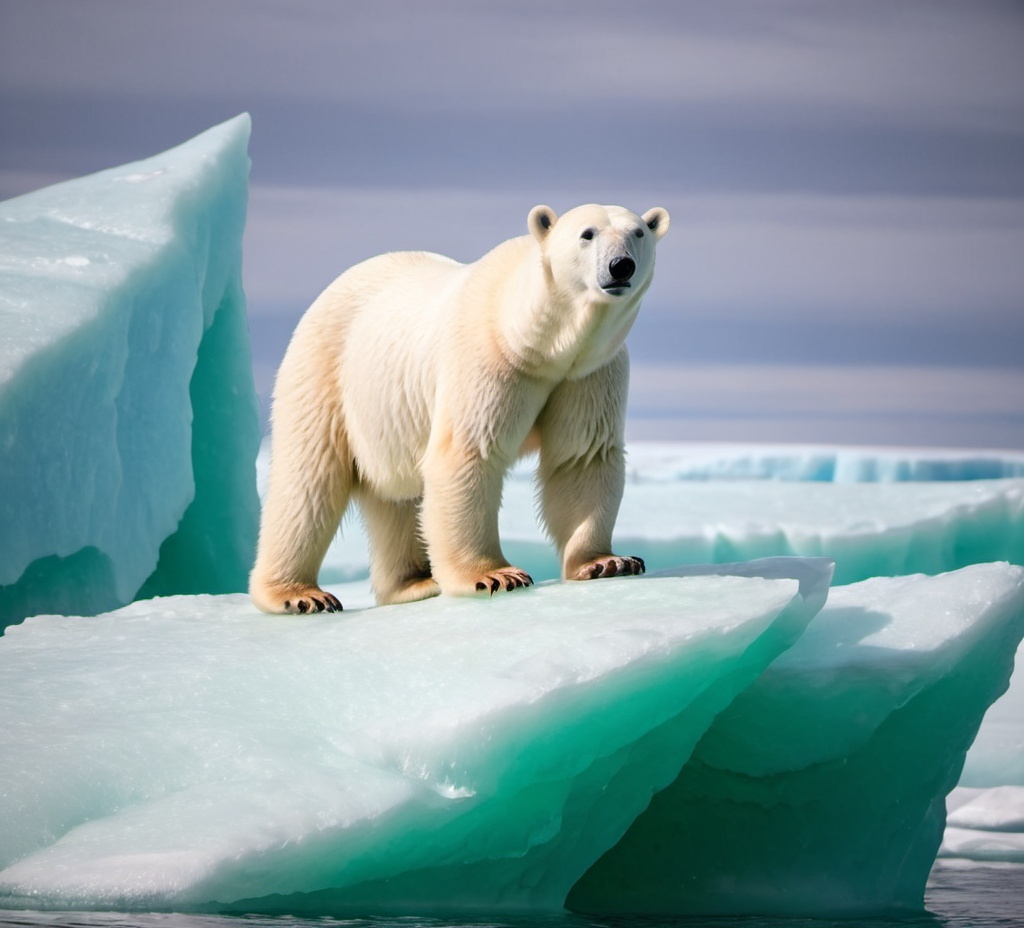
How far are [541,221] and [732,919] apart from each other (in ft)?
5.51

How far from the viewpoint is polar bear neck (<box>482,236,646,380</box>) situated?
356cm

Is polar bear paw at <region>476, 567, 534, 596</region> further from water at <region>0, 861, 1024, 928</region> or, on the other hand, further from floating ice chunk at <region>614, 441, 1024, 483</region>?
floating ice chunk at <region>614, 441, 1024, 483</region>

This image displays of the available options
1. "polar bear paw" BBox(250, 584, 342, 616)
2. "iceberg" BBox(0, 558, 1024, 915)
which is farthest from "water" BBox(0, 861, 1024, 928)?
"polar bear paw" BBox(250, 584, 342, 616)

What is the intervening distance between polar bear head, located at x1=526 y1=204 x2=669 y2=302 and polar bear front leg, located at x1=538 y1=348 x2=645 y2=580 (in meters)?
0.30

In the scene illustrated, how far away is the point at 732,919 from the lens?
3424 millimetres

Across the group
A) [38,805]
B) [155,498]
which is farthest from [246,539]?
[38,805]

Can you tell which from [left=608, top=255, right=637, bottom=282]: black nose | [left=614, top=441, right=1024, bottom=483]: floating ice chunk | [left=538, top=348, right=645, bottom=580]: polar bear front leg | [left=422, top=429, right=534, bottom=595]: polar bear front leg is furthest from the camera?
[left=614, top=441, right=1024, bottom=483]: floating ice chunk

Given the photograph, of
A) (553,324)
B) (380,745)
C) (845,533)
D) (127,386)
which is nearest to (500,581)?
(553,324)

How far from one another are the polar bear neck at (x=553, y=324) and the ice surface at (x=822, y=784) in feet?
2.92

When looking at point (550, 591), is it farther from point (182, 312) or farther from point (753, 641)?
point (182, 312)

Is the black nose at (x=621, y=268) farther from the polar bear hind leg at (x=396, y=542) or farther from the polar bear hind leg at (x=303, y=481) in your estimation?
the polar bear hind leg at (x=396, y=542)

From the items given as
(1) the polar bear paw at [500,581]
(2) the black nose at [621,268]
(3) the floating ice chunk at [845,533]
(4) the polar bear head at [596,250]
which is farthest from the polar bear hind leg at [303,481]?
(3) the floating ice chunk at [845,533]

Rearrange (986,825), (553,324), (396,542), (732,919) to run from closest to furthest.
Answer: (732,919)
(553,324)
(396,542)
(986,825)

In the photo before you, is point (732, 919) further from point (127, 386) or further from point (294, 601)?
point (127, 386)
